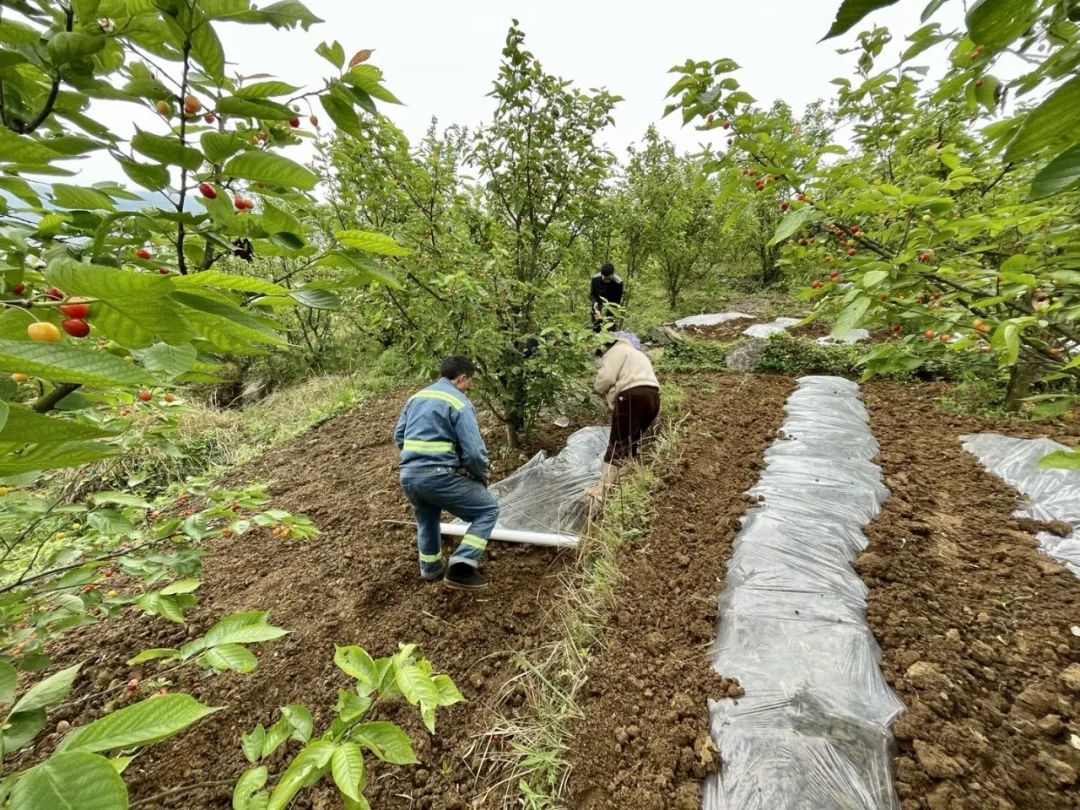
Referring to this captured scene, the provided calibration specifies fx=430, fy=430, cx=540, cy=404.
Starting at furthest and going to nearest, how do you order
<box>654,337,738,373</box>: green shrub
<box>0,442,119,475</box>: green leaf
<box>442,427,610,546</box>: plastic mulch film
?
<box>654,337,738,373</box>: green shrub < <box>442,427,610,546</box>: plastic mulch film < <box>0,442,119,475</box>: green leaf

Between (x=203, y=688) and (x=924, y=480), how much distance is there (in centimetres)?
435

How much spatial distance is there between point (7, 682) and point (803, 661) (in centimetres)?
214

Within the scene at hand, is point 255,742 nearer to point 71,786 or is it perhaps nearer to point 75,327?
point 71,786

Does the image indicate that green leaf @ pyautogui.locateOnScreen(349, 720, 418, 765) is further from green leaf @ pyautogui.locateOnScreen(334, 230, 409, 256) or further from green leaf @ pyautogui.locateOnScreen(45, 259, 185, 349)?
green leaf @ pyautogui.locateOnScreen(334, 230, 409, 256)

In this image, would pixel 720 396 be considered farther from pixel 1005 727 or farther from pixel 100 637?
pixel 100 637

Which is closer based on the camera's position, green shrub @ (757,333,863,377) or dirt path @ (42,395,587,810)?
dirt path @ (42,395,587,810)

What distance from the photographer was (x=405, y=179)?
10.5 feet

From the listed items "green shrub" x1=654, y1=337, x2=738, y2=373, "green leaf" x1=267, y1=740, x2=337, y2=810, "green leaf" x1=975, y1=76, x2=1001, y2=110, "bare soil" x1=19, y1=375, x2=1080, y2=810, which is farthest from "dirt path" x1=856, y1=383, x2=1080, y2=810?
"green shrub" x1=654, y1=337, x2=738, y2=373

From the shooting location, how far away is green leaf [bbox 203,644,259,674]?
845 mm

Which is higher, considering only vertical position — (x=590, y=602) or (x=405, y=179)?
(x=405, y=179)

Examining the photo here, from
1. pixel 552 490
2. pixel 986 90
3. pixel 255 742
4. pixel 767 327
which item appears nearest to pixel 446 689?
pixel 255 742

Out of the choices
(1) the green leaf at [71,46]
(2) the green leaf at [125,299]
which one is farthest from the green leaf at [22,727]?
(1) the green leaf at [71,46]

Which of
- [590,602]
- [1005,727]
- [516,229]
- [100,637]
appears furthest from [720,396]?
[100,637]

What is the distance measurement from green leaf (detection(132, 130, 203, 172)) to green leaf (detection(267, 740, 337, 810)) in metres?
0.80
